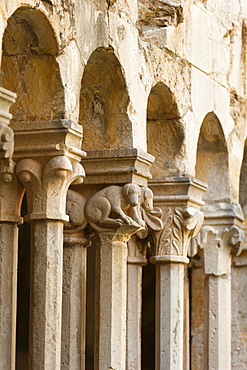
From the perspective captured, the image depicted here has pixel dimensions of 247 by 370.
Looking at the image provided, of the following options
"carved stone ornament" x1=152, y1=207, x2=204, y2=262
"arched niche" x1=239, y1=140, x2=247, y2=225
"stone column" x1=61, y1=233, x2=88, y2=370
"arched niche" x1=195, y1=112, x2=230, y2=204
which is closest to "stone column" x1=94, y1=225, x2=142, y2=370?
"stone column" x1=61, y1=233, x2=88, y2=370

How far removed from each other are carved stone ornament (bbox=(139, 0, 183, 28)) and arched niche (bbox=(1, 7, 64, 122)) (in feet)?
5.61

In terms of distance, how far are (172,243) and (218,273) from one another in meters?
1.23

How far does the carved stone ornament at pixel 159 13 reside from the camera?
29.6ft

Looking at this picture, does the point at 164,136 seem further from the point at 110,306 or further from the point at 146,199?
the point at 110,306

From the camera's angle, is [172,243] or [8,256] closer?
[8,256]

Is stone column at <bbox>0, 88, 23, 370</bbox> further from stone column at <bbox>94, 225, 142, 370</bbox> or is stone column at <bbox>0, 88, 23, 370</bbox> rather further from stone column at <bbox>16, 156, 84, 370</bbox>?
stone column at <bbox>94, 225, 142, 370</bbox>

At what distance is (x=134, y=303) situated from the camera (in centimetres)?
952

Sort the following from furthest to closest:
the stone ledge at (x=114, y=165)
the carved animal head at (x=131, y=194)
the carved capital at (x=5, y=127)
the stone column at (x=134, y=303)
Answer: the stone column at (x=134, y=303), the stone ledge at (x=114, y=165), the carved animal head at (x=131, y=194), the carved capital at (x=5, y=127)

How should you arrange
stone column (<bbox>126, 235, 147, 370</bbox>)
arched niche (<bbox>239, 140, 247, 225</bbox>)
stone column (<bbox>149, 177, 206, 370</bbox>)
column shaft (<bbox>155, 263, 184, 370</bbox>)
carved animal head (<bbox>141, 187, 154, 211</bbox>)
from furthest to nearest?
arched niche (<bbox>239, 140, 247, 225</bbox>) → stone column (<bbox>126, 235, 147, 370</bbox>) → stone column (<bbox>149, 177, 206, 370</bbox>) → column shaft (<bbox>155, 263, 184, 370</bbox>) → carved animal head (<bbox>141, 187, 154, 211</bbox>)

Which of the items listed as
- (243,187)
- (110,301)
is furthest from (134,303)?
(243,187)

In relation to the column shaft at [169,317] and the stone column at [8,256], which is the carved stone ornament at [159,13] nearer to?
the column shaft at [169,317]

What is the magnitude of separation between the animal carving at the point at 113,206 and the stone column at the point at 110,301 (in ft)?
0.22

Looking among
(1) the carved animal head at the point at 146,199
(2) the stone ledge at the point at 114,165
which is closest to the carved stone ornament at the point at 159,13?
(2) the stone ledge at the point at 114,165

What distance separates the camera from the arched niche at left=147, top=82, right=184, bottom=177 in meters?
9.41
